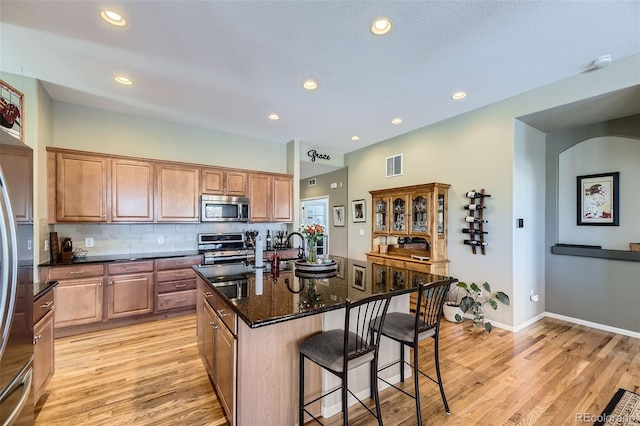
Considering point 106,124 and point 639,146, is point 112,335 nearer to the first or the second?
point 106,124

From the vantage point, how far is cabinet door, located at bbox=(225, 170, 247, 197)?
468 cm

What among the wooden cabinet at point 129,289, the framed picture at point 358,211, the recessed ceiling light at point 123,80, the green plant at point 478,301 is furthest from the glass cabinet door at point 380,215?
the recessed ceiling light at point 123,80

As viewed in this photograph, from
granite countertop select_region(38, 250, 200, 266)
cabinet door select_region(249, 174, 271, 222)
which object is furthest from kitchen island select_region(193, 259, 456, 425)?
cabinet door select_region(249, 174, 271, 222)

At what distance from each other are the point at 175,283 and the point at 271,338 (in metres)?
2.88

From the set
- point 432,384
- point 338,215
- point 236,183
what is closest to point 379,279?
point 432,384

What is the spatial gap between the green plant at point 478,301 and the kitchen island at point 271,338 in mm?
1792

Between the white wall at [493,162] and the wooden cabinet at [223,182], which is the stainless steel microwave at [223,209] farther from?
the white wall at [493,162]

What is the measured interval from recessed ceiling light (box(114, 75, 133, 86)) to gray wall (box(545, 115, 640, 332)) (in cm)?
587

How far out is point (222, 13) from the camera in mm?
2045

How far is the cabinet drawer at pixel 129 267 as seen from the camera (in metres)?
3.52

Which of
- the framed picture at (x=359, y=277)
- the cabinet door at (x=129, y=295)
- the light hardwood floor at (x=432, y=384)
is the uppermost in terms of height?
the framed picture at (x=359, y=277)

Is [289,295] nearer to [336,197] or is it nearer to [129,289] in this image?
[129,289]

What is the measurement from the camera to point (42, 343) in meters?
2.05

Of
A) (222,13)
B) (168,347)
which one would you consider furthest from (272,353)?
(222,13)
